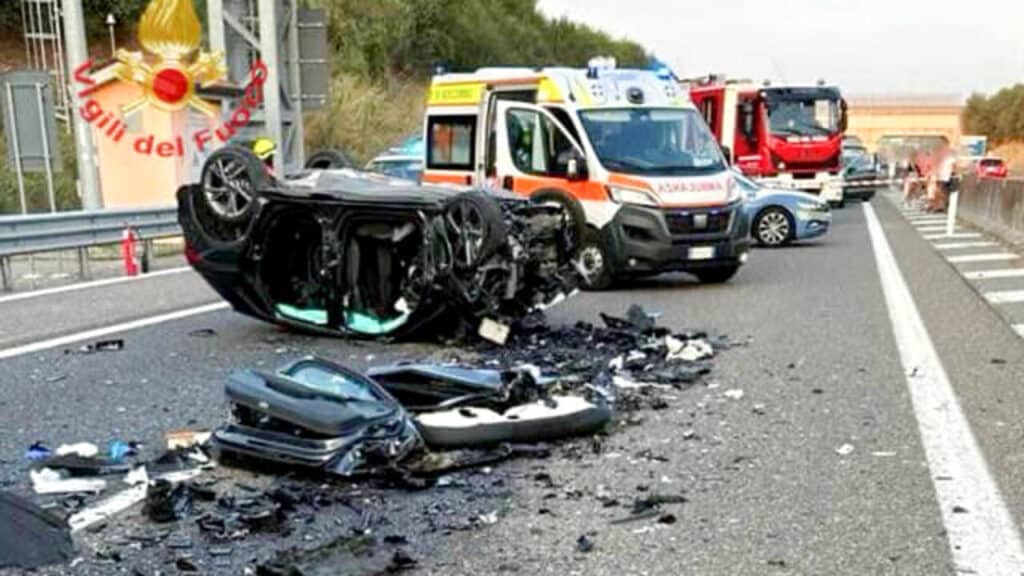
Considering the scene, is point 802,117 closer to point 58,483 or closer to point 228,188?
point 228,188

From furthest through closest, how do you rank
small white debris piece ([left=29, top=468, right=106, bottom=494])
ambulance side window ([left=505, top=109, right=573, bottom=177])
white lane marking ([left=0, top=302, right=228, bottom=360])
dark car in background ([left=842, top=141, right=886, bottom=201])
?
dark car in background ([left=842, top=141, right=886, bottom=201])
ambulance side window ([left=505, top=109, right=573, bottom=177])
white lane marking ([left=0, top=302, right=228, bottom=360])
small white debris piece ([left=29, top=468, right=106, bottom=494])

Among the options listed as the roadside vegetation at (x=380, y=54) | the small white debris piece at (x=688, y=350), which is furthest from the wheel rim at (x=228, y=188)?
the roadside vegetation at (x=380, y=54)

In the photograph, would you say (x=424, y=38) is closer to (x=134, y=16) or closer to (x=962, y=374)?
(x=134, y=16)

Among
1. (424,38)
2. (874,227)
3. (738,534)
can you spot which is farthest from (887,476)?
(424,38)

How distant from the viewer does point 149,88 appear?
695 inches

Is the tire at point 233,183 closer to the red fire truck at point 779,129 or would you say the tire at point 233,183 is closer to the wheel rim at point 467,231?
the wheel rim at point 467,231

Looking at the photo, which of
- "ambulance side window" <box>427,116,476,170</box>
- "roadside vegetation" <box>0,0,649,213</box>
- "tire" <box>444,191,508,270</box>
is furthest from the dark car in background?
"tire" <box>444,191,508,270</box>

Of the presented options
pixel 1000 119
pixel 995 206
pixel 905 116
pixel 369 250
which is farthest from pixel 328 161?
pixel 1000 119

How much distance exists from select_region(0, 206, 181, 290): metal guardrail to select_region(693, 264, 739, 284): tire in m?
7.77

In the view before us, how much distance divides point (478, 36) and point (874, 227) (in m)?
32.0

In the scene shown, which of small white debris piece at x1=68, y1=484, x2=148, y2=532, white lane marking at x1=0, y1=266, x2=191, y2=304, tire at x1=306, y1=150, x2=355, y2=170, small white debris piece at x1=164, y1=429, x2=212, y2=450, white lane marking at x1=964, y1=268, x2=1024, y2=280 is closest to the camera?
small white debris piece at x1=68, y1=484, x2=148, y2=532

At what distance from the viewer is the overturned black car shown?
7.98m

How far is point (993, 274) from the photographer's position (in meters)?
12.6

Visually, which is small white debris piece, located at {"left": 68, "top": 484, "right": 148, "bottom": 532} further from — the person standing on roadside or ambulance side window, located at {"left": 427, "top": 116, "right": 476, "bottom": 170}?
the person standing on roadside
